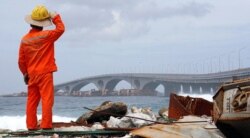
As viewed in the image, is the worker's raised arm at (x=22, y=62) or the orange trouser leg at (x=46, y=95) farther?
the worker's raised arm at (x=22, y=62)

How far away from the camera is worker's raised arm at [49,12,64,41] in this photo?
6180mm

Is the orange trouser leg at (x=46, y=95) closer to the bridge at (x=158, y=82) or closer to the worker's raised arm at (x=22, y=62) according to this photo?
the worker's raised arm at (x=22, y=62)

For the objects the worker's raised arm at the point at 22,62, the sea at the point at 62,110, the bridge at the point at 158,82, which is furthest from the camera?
the bridge at the point at 158,82

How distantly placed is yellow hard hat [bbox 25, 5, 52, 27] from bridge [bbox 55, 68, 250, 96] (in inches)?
1448

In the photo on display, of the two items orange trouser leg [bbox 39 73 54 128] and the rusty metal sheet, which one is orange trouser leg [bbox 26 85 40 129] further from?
the rusty metal sheet

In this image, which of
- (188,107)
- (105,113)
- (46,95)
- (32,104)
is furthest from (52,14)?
(188,107)

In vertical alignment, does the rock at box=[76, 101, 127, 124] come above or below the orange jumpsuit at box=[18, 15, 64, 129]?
below

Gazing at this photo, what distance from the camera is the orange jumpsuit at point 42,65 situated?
6164mm

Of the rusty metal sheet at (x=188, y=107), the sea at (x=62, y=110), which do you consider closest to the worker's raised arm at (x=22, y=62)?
the rusty metal sheet at (x=188, y=107)

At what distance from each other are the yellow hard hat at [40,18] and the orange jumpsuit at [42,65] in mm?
101

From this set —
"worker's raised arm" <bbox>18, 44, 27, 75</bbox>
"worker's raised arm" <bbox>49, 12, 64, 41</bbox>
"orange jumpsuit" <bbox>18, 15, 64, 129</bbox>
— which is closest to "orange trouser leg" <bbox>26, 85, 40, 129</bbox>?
"orange jumpsuit" <bbox>18, 15, 64, 129</bbox>

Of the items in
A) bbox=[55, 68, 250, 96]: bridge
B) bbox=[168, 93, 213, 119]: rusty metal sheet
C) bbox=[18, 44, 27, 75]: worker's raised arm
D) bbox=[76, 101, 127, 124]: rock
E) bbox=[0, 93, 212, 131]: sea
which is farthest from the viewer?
bbox=[55, 68, 250, 96]: bridge

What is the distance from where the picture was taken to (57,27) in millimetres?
6246

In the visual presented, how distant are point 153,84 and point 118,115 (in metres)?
46.0
